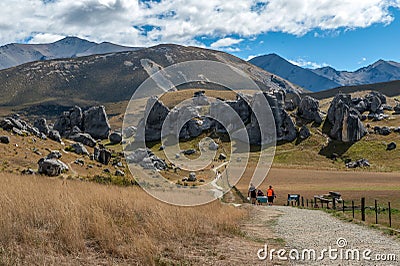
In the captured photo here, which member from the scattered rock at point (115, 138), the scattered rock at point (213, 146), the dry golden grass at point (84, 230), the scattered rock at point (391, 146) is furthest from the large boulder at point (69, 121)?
the dry golden grass at point (84, 230)

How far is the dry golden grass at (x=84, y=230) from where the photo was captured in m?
7.91

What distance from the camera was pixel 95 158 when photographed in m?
59.5

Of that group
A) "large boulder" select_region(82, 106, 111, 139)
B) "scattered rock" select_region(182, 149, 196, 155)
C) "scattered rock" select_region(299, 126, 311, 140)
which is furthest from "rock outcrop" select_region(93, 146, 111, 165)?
"large boulder" select_region(82, 106, 111, 139)

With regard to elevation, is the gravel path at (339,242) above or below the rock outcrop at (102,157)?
below

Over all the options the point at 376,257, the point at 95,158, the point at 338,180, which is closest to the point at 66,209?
the point at 376,257

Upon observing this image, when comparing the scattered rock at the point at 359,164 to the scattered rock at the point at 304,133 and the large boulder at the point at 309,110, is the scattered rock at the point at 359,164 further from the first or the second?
the large boulder at the point at 309,110

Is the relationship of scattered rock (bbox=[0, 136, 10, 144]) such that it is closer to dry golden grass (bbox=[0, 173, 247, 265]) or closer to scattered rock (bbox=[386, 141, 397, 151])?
dry golden grass (bbox=[0, 173, 247, 265])

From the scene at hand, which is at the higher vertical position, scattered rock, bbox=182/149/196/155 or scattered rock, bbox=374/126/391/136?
scattered rock, bbox=374/126/391/136

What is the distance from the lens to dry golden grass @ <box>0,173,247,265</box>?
791 centimetres

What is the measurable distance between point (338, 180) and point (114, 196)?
188 ft

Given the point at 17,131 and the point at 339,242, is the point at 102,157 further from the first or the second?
the point at 339,242

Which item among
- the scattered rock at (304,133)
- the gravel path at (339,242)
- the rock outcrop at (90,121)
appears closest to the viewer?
the gravel path at (339,242)

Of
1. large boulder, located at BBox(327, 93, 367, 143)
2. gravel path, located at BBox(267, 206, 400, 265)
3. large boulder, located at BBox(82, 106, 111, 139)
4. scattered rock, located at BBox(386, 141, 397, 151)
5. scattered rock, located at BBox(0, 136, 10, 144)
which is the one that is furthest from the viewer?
large boulder, located at BBox(82, 106, 111, 139)

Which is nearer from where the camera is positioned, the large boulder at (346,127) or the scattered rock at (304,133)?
the large boulder at (346,127)
